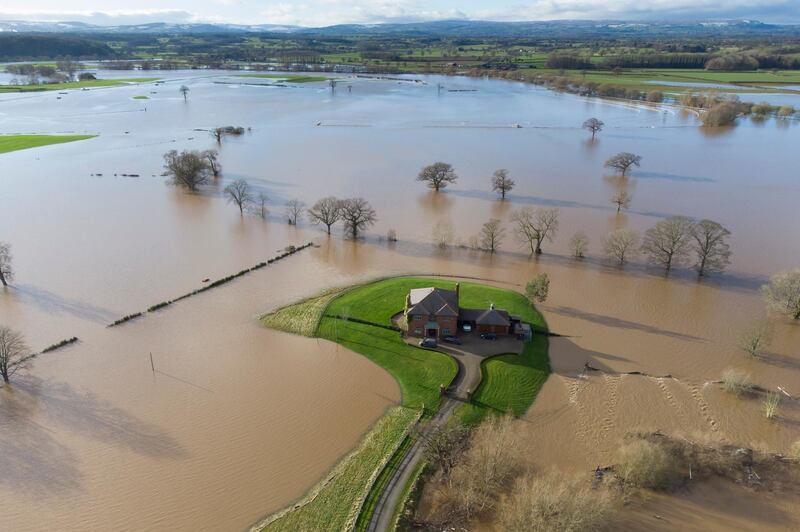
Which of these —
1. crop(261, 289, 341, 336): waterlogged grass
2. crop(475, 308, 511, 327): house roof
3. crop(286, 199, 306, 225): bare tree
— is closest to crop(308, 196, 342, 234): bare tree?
crop(286, 199, 306, 225): bare tree

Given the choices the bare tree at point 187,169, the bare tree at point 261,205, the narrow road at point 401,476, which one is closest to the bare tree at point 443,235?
the bare tree at point 261,205

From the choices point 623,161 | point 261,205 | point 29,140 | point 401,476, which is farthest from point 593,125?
point 29,140

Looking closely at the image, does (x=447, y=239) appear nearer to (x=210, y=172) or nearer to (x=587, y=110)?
(x=210, y=172)

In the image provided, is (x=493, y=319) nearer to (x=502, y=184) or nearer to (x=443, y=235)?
(x=443, y=235)

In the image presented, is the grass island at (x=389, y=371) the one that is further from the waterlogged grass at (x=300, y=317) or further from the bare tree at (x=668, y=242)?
the bare tree at (x=668, y=242)

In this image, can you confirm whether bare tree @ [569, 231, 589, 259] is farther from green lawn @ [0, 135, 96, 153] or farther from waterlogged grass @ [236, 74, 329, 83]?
waterlogged grass @ [236, 74, 329, 83]

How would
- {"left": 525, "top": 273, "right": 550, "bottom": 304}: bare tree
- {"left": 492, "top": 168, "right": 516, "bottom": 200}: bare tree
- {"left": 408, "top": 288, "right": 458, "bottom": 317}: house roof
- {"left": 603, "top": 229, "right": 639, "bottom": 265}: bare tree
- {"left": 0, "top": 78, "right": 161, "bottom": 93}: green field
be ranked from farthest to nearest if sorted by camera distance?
{"left": 0, "top": 78, "right": 161, "bottom": 93}: green field < {"left": 492, "top": 168, "right": 516, "bottom": 200}: bare tree < {"left": 603, "top": 229, "right": 639, "bottom": 265}: bare tree < {"left": 525, "top": 273, "right": 550, "bottom": 304}: bare tree < {"left": 408, "top": 288, "right": 458, "bottom": 317}: house roof
